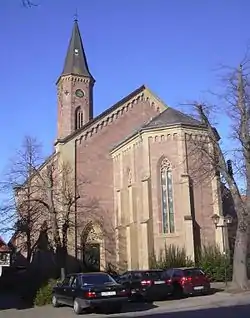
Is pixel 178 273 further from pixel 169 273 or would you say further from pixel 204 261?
pixel 204 261

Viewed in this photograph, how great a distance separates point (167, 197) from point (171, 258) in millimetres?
5261

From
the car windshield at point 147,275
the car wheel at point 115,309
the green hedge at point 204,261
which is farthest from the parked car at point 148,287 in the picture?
the green hedge at point 204,261

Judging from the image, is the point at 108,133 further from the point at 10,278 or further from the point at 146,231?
the point at 10,278

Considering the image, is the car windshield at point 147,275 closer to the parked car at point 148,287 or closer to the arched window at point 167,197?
the parked car at point 148,287

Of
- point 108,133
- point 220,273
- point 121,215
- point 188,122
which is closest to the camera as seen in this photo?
point 220,273

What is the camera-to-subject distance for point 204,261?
101 ft

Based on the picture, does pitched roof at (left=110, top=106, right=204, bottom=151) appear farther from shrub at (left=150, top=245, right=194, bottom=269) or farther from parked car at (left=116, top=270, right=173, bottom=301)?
parked car at (left=116, top=270, right=173, bottom=301)

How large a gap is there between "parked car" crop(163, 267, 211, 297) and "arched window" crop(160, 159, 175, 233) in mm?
11203

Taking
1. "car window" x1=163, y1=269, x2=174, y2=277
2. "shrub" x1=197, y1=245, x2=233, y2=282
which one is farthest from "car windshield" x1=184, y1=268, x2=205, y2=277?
"shrub" x1=197, y1=245, x2=233, y2=282

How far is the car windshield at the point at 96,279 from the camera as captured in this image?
17.8m

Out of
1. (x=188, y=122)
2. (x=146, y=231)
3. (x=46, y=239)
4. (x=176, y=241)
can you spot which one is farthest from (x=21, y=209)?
(x=188, y=122)

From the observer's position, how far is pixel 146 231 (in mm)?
33938

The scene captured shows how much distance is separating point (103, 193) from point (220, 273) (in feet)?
47.6

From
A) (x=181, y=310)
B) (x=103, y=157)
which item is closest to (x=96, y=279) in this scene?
(x=181, y=310)
